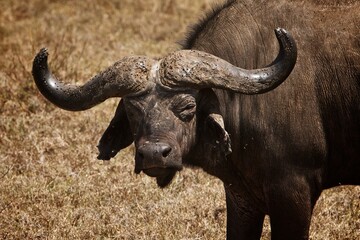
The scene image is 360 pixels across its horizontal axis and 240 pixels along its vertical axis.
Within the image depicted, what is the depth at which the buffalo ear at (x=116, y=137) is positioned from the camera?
649 centimetres

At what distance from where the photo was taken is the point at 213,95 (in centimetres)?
623

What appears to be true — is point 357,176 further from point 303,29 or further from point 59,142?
point 59,142

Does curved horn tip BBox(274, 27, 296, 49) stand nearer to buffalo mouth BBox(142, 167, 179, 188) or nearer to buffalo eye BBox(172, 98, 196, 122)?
buffalo eye BBox(172, 98, 196, 122)

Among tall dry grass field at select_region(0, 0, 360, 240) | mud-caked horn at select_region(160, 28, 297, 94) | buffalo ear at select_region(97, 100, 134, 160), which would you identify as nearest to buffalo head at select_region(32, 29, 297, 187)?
mud-caked horn at select_region(160, 28, 297, 94)

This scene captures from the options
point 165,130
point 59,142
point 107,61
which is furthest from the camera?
point 107,61

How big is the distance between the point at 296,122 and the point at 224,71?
59cm

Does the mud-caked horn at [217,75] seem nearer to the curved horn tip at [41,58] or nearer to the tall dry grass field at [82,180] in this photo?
the curved horn tip at [41,58]

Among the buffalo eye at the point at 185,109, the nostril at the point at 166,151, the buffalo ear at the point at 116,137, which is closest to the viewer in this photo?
the nostril at the point at 166,151

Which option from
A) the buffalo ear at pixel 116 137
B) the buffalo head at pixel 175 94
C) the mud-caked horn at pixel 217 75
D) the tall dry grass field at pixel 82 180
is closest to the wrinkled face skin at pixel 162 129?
the buffalo head at pixel 175 94

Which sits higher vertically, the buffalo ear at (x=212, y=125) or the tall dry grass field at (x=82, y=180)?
the buffalo ear at (x=212, y=125)

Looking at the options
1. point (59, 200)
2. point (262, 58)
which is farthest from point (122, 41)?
point (262, 58)

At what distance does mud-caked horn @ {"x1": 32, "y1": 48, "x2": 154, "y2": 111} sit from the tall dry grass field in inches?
60.2

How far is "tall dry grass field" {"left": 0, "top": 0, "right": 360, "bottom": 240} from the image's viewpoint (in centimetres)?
775

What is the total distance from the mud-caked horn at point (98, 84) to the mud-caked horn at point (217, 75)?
0.15 meters
